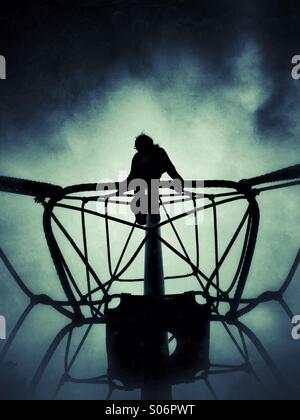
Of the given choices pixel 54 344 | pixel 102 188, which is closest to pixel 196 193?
pixel 102 188

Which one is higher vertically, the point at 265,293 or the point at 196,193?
the point at 196,193

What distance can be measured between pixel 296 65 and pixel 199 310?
16.5ft

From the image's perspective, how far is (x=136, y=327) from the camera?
20.0ft

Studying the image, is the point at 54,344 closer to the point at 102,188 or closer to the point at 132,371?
the point at 132,371

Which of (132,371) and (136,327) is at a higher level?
(136,327)

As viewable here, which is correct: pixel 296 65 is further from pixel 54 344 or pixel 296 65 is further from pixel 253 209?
pixel 54 344

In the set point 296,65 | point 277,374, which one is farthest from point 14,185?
point 296,65

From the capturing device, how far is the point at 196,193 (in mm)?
6406

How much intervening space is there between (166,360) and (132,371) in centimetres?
59
